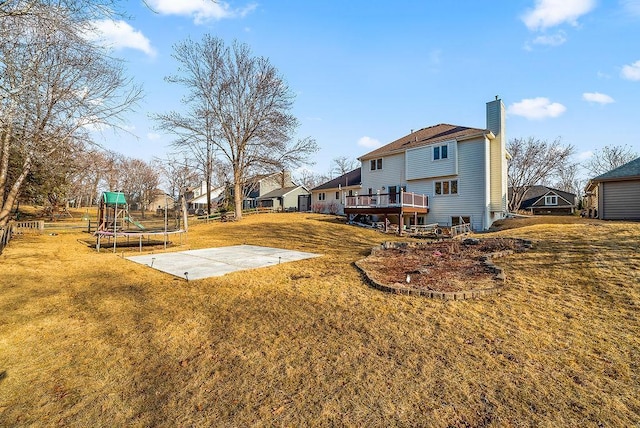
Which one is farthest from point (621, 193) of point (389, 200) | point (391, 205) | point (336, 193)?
point (336, 193)

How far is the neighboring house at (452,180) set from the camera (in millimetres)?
18422

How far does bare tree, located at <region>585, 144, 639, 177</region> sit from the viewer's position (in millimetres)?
37906

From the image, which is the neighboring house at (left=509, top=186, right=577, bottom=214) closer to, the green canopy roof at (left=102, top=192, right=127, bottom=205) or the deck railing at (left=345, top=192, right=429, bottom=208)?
the deck railing at (left=345, top=192, right=429, bottom=208)

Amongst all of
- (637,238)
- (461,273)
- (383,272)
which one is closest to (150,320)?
(383,272)

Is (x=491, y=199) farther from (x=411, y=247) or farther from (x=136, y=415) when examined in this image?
(x=136, y=415)

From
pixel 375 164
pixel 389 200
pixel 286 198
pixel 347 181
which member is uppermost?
pixel 375 164

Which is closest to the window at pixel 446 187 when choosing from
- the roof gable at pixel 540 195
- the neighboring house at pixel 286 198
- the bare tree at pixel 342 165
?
the neighboring house at pixel 286 198

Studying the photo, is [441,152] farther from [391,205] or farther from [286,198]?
[286,198]

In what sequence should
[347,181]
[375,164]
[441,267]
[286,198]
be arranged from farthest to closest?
[286,198], [347,181], [375,164], [441,267]

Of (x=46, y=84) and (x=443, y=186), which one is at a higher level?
(x=46, y=84)

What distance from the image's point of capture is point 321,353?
3.53m

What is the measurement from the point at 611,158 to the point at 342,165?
4695 cm

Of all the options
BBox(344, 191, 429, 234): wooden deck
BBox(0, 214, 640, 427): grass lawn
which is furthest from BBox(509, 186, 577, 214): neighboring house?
BBox(0, 214, 640, 427): grass lawn

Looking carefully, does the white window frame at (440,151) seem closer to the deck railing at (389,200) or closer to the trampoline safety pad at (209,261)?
the deck railing at (389,200)
